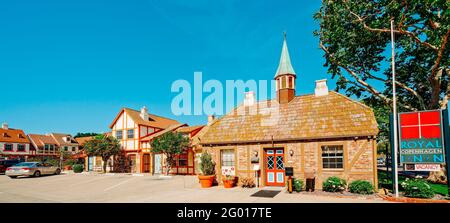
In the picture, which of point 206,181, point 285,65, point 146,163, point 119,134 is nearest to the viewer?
point 206,181

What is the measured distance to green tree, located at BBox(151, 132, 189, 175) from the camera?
23553 millimetres

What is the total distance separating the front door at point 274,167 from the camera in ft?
50.5

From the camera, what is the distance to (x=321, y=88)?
16812 mm

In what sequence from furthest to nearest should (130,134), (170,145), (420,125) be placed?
1. (130,134)
2. (170,145)
3. (420,125)

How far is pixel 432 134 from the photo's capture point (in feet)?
37.6

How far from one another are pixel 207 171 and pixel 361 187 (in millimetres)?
8540

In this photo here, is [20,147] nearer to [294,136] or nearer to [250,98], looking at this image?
[250,98]

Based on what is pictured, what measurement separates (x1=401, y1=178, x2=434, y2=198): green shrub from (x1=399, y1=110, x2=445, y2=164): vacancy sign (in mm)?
948

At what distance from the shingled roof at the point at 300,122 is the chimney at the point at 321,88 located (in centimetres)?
27

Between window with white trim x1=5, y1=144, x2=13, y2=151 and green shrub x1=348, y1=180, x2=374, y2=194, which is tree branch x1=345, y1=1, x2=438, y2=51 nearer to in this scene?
green shrub x1=348, y1=180, x2=374, y2=194

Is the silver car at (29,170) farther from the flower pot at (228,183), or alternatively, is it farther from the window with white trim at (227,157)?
the flower pot at (228,183)

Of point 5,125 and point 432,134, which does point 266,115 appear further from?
point 5,125

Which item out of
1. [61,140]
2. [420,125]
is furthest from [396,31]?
[61,140]
